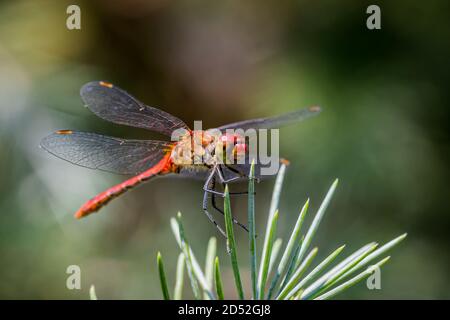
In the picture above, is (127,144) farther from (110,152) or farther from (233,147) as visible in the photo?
(233,147)

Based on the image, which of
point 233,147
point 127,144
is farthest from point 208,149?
point 127,144

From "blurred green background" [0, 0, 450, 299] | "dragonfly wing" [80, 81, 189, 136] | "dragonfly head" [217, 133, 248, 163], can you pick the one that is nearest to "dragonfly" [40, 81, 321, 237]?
"dragonfly wing" [80, 81, 189, 136]

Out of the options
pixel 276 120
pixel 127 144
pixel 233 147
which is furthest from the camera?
pixel 127 144

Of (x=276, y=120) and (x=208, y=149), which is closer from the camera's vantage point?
(x=208, y=149)

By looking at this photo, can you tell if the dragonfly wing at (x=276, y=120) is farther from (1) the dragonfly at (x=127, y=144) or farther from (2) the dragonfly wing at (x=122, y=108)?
(2) the dragonfly wing at (x=122, y=108)

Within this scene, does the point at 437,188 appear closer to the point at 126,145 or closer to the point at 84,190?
the point at 126,145
